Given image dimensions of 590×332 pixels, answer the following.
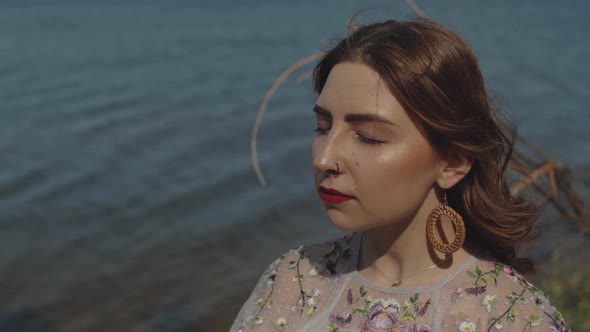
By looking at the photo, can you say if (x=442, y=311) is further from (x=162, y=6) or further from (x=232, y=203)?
(x=162, y=6)

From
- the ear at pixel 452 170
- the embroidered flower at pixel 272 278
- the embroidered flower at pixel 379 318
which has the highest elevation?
the ear at pixel 452 170

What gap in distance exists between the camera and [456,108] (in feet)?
8.04

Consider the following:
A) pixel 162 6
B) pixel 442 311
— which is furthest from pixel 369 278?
pixel 162 6

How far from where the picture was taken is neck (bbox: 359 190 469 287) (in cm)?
259

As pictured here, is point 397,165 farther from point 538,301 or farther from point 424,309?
point 538,301

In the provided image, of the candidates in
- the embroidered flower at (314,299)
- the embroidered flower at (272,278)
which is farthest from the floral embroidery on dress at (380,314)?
the embroidered flower at (272,278)

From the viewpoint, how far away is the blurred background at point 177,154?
19.1ft

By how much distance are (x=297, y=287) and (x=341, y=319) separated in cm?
28

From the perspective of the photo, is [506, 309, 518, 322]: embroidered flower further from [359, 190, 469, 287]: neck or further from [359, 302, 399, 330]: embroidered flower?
[359, 302, 399, 330]: embroidered flower

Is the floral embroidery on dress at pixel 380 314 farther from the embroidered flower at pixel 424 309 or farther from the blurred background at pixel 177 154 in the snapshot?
the blurred background at pixel 177 154

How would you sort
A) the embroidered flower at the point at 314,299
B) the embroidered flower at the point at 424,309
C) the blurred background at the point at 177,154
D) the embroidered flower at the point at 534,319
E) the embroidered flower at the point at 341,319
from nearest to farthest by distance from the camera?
the embroidered flower at the point at 534,319 → the embroidered flower at the point at 424,309 → the embroidered flower at the point at 341,319 → the embroidered flower at the point at 314,299 → the blurred background at the point at 177,154

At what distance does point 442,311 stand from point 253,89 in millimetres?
7931

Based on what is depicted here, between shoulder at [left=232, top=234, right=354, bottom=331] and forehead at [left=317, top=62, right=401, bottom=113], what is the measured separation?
64cm

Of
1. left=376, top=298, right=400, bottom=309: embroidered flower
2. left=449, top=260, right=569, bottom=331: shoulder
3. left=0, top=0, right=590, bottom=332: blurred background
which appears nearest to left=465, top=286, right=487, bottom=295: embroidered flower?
left=449, top=260, right=569, bottom=331: shoulder
